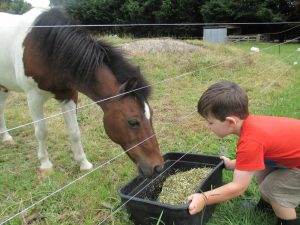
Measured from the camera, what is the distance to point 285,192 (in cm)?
219

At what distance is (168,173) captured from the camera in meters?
2.96

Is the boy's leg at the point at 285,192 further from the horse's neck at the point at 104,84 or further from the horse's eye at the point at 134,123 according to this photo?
the horse's neck at the point at 104,84

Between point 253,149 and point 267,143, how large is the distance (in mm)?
121

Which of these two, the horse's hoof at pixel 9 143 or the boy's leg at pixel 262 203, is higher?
the boy's leg at pixel 262 203

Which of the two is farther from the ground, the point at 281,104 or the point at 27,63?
the point at 27,63

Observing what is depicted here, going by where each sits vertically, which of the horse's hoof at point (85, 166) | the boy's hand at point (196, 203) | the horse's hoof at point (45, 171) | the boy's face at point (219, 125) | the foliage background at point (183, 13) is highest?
the boy's face at point (219, 125)

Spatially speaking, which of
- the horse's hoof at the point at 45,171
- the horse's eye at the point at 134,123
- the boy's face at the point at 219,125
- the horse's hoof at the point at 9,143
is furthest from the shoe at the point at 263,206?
the horse's hoof at the point at 9,143

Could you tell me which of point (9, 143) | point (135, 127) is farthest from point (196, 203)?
point (9, 143)

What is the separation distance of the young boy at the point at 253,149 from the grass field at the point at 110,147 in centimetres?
31

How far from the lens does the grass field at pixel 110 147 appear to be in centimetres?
265

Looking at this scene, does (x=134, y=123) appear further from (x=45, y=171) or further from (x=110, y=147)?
(x=110, y=147)

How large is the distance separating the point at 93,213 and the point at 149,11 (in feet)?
109

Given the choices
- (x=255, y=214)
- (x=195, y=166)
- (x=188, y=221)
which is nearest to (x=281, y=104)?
(x=195, y=166)

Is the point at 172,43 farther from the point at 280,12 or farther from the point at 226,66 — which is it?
the point at 280,12
